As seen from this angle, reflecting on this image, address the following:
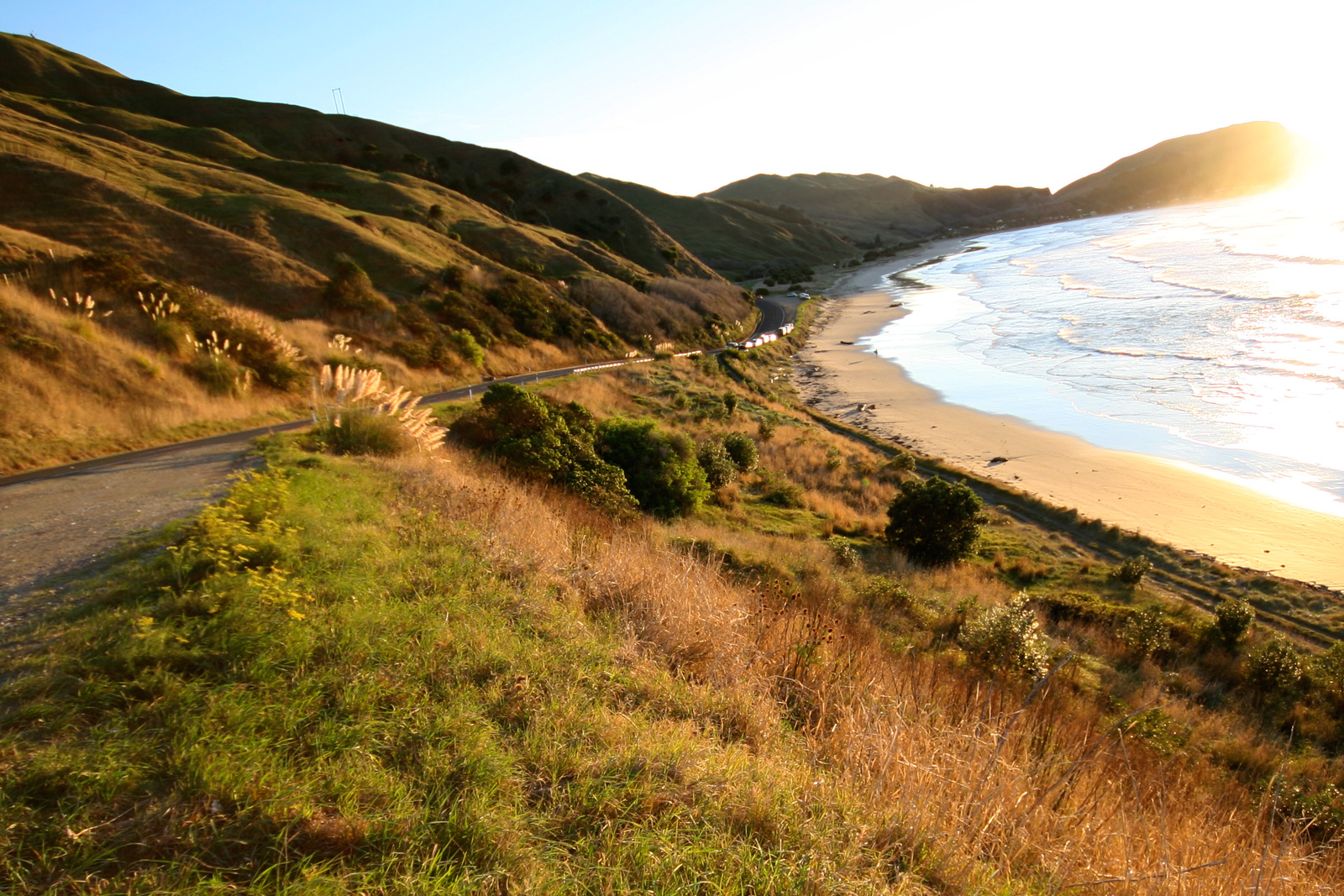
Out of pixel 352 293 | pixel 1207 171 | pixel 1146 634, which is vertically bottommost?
pixel 1146 634

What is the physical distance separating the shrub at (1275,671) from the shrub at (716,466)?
1130cm

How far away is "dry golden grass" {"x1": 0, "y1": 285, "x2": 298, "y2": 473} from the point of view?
1094cm

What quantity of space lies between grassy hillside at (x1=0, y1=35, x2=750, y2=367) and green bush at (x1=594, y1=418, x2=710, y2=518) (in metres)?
10.9

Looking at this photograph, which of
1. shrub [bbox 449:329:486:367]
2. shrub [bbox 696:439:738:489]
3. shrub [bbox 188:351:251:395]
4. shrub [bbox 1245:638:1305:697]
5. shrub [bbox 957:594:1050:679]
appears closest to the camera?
shrub [bbox 957:594:1050:679]

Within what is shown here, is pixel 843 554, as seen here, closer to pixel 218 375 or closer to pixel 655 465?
pixel 655 465

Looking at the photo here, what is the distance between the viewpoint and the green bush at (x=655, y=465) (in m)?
15.3

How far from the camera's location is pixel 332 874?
2.59 metres

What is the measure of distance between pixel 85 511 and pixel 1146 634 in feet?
51.7

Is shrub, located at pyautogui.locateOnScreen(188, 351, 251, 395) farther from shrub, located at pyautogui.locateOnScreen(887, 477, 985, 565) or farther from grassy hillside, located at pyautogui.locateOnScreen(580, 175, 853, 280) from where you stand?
grassy hillside, located at pyautogui.locateOnScreen(580, 175, 853, 280)

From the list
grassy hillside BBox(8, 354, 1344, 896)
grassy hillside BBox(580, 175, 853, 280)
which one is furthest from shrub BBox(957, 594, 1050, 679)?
grassy hillside BBox(580, 175, 853, 280)

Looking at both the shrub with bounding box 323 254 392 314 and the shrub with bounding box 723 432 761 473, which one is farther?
the shrub with bounding box 323 254 392 314

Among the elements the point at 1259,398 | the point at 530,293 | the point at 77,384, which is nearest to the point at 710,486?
the point at 77,384

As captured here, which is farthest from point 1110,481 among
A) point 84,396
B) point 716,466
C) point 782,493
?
point 84,396

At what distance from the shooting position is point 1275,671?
10.5m
